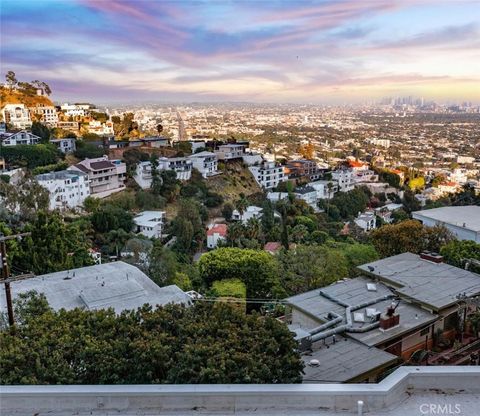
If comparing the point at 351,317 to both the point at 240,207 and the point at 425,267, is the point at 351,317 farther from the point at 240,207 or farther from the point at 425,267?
the point at 240,207

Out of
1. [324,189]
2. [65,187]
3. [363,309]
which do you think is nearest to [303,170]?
[324,189]

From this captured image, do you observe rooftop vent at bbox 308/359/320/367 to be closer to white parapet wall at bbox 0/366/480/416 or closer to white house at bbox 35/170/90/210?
white parapet wall at bbox 0/366/480/416

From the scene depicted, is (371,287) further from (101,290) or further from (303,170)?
(303,170)

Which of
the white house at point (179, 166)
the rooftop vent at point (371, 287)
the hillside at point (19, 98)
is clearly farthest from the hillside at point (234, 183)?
the rooftop vent at point (371, 287)

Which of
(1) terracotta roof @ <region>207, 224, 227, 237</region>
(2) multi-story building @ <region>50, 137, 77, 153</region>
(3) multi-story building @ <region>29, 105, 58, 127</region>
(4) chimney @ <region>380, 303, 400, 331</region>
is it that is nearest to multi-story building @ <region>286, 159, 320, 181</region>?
(1) terracotta roof @ <region>207, 224, 227, 237</region>

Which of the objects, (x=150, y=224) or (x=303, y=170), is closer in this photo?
(x=150, y=224)

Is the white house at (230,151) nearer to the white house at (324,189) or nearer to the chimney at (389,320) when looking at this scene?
the white house at (324,189)

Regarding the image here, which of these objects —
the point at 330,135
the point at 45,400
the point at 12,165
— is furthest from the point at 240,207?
the point at 330,135
